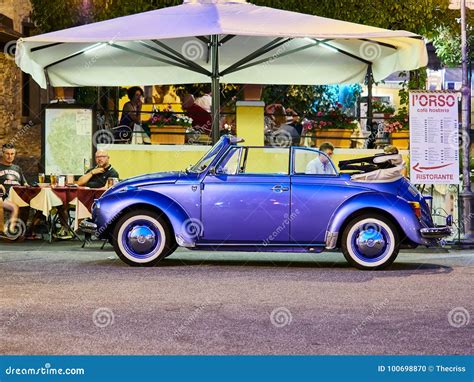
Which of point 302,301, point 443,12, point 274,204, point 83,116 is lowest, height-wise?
point 302,301

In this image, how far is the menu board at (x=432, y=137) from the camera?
1638cm

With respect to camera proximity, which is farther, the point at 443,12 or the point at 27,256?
the point at 443,12

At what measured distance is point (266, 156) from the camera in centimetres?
1329

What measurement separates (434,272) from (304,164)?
79.4 inches

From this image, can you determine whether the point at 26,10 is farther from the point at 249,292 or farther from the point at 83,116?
the point at 249,292

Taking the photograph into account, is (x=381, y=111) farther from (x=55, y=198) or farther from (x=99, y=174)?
(x=55, y=198)

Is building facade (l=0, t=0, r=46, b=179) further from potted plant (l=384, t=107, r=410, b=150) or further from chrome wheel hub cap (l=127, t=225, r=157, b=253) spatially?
chrome wheel hub cap (l=127, t=225, r=157, b=253)

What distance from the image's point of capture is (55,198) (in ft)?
54.4

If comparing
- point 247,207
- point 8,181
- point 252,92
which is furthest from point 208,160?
point 252,92

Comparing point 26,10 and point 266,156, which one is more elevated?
point 26,10

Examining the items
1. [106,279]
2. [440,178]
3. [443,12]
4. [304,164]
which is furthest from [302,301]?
[443,12]

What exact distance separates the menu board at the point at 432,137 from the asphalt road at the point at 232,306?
2.05 metres

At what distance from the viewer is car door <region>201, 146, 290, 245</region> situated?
13.1 metres

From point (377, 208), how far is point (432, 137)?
12.1 feet
